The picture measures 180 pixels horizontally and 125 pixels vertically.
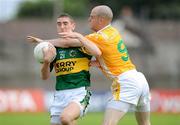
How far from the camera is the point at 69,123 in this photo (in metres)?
11.8

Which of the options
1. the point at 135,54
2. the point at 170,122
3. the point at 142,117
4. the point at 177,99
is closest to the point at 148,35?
the point at 135,54

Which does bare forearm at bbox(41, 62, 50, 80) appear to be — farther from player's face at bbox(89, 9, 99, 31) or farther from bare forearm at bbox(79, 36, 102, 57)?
player's face at bbox(89, 9, 99, 31)

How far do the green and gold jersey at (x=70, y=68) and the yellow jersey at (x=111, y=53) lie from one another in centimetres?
35

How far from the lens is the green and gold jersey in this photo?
41.0ft

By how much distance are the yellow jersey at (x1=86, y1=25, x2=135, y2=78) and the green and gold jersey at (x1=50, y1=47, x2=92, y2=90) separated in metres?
0.35

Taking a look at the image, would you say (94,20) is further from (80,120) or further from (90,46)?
(80,120)

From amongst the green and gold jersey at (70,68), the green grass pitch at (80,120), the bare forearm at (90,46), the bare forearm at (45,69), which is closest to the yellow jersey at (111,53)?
the bare forearm at (90,46)

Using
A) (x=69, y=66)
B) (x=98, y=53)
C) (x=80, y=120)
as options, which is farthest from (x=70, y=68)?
(x=80, y=120)

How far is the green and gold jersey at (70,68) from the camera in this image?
12492 mm

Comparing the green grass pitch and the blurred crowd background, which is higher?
the blurred crowd background

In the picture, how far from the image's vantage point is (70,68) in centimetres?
1249

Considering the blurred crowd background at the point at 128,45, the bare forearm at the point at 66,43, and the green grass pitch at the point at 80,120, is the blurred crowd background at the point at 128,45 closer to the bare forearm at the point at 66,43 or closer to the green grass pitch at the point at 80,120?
the green grass pitch at the point at 80,120

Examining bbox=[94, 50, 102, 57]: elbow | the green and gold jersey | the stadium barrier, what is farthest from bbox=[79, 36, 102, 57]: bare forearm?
the stadium barrier

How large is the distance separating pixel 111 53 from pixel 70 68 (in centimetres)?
74
